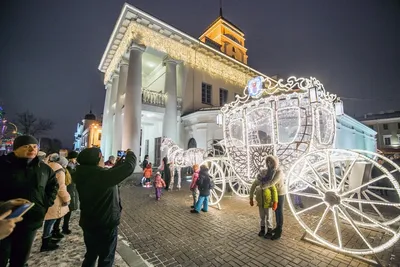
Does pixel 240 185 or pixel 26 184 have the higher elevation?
pixel 26 184

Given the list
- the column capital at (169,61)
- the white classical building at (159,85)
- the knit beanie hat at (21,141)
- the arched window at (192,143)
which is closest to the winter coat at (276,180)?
the knit beanie hat at (21,141)

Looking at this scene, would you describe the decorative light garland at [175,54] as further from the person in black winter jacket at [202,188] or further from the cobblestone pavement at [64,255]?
the cobblestone pavement at [64,255]

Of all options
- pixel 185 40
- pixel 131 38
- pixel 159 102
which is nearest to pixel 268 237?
pixel 159 102

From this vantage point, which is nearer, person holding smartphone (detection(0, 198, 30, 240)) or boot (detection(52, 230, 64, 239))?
person holding smartphone (detection(0, 198, 30, 240))

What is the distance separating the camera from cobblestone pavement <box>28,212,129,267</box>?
3.12m

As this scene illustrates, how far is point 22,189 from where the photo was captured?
2.32 m

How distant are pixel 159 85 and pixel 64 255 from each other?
741 inches

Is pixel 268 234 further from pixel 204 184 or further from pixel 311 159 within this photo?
pixel 311 159

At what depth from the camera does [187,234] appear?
4.29 m

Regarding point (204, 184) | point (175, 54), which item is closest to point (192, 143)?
point (175, 54)

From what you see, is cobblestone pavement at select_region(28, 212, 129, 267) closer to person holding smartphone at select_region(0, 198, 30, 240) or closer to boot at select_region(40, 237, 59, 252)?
boot at select_region(40, 237, 59, 252)

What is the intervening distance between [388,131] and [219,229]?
48.4 m

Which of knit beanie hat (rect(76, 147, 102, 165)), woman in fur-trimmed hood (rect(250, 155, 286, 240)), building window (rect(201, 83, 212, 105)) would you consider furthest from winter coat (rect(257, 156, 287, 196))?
building window (rect(201, 83, 212, 105))

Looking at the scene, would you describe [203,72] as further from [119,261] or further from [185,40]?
[119,261]
